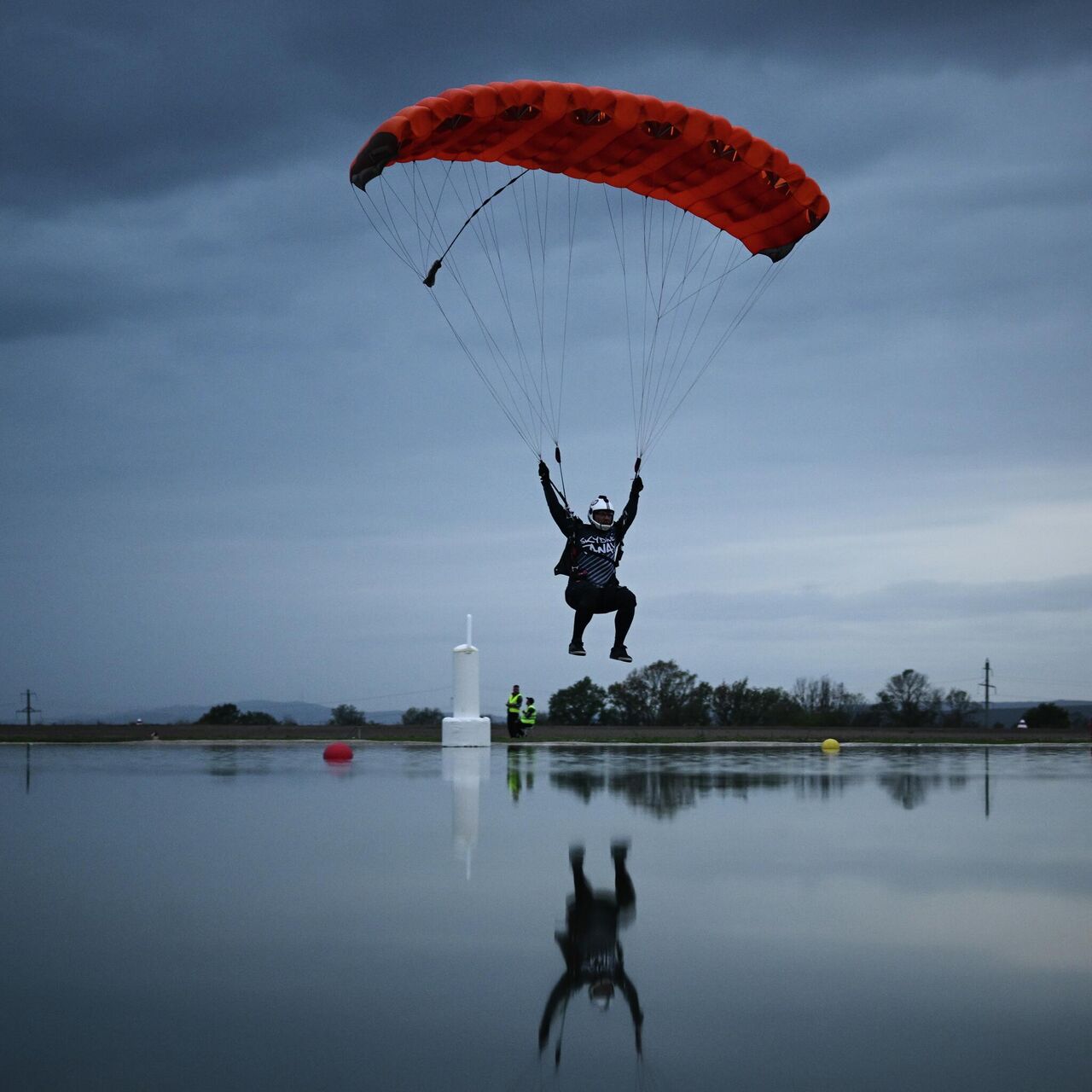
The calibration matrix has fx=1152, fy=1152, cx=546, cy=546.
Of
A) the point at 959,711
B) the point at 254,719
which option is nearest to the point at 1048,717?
the point at 959,711

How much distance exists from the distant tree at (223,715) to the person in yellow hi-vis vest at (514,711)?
77.7 feet

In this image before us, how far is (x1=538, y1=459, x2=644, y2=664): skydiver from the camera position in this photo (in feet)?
51.5

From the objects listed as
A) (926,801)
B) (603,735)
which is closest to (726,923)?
(926,801)

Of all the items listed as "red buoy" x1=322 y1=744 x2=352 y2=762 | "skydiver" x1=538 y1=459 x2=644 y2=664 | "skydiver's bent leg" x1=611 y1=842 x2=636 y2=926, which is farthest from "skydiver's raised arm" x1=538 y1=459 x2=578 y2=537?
"red buoy" x1=322 y1=744 x2=352 y2=762

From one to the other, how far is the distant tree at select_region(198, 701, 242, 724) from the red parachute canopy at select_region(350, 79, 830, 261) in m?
38.8

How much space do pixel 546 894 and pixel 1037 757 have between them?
806 inches

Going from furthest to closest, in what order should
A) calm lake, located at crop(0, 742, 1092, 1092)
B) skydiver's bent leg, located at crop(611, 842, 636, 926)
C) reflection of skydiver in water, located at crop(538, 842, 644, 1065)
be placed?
skydiver's bent leg, located at crop(611, 842, 636, 926), reflection of skydiver in water, located at crop(538, 842, 644, 1065), calm lake, located at crop(0, 742, 1092, 1092)


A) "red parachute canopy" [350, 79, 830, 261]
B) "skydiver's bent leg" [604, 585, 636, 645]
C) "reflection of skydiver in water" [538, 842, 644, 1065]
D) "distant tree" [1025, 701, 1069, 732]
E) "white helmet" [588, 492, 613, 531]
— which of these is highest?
"red parachute canopy" [350, 79, 830, 261]

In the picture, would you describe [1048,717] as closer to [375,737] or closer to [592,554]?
[375,737]

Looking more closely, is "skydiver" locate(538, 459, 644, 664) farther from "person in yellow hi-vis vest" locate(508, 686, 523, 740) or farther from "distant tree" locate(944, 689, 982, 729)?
"distant tree" locate(944, 689, 982, 729)

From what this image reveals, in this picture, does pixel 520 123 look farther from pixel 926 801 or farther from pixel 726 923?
pixel 726 923

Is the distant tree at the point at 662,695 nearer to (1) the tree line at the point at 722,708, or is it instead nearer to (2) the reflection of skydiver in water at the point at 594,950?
(1) the tree line at the point at 722,708

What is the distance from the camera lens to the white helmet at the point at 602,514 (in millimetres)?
15984

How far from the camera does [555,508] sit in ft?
51.1
